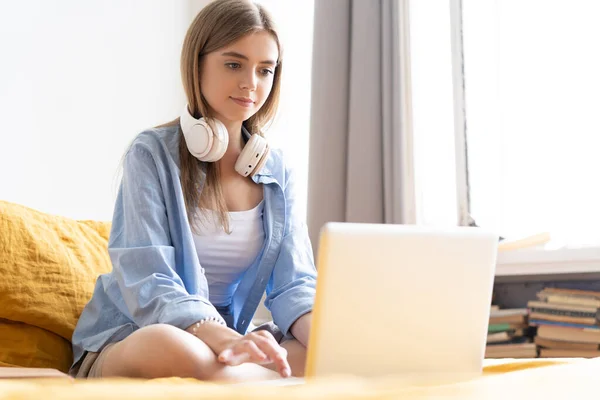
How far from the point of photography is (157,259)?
1.41m

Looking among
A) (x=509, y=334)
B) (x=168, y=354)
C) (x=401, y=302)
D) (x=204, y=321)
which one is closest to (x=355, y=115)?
(x=509, y=334)

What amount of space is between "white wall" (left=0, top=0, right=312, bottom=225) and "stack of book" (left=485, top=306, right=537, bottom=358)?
99cm

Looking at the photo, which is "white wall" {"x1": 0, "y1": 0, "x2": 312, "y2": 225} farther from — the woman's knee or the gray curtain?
the woman's knee

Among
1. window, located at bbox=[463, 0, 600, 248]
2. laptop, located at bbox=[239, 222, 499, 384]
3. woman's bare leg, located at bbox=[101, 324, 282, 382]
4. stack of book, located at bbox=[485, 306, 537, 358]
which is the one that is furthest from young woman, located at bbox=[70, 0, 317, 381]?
window, located at bbox=[463, 0, 600, 248]

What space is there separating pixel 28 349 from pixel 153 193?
0.40 metres

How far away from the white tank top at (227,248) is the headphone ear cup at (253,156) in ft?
0.29

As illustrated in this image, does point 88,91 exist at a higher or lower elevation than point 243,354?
higher

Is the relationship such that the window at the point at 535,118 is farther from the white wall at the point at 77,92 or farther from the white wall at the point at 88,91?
the white wall at the point at 77,92

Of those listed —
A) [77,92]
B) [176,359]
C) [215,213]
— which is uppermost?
[77,92]

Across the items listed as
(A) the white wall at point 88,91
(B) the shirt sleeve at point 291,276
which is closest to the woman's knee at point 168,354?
(B) the shirt sleeve at point 291,276

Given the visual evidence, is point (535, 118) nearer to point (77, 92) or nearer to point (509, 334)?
point (509, 334)

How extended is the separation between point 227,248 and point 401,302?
73 centimetres

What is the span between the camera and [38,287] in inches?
62.4

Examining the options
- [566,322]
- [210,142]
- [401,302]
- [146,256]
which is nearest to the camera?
[401,302]
